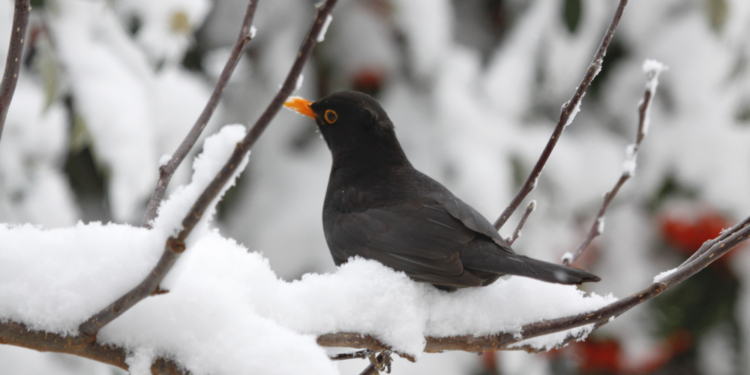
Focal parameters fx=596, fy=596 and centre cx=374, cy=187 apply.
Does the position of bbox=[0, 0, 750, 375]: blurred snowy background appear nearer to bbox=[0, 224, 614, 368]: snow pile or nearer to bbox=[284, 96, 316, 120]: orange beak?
bbox=[284, 96, 316, 120]: orange beak

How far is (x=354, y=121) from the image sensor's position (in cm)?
226

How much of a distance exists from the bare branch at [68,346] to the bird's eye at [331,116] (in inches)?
56.5

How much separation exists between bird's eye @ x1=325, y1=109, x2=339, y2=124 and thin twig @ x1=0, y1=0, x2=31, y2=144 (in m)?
1.29

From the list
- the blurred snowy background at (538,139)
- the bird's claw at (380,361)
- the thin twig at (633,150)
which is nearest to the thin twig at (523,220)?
the thin twig at (633,150)

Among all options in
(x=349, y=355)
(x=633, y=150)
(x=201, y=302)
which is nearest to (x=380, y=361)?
(x=349, y=355)

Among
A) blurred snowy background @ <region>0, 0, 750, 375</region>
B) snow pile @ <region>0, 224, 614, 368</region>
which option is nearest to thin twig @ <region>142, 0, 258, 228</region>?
snow pile @ <region>0, 224, 614, 368</region>

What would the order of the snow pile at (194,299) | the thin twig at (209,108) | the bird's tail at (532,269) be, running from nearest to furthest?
the snow pile at (194,299) < the thin twig at (209,108) < the bird's tail at (532,269)

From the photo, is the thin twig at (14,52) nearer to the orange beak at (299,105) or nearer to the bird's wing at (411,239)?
the bird's wing at (411,239)

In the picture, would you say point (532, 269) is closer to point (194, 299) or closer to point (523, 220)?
point (523, 220)

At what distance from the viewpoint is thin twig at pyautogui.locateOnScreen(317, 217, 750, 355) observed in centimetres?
114

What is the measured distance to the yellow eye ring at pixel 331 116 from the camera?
2.28 m

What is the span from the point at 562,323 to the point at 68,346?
2.96ft

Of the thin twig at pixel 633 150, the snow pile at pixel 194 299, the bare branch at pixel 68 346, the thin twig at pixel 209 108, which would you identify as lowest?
the bare branch at pixel 68 346

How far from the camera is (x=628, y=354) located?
436 centimetres
